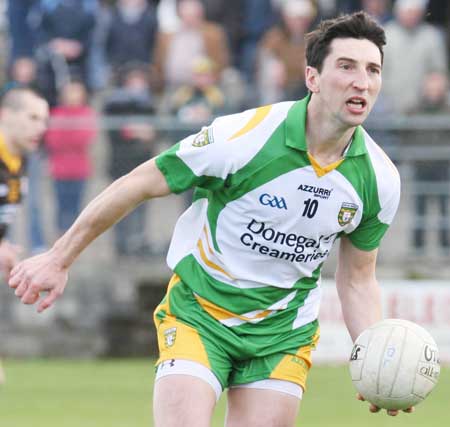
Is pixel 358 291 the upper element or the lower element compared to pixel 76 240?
lower

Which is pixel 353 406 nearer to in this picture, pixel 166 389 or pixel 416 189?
pixel 416 189

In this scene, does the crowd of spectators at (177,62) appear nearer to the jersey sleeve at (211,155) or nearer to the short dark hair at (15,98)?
the short dark hair at (15,98)

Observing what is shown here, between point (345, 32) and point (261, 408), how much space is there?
1729 mm

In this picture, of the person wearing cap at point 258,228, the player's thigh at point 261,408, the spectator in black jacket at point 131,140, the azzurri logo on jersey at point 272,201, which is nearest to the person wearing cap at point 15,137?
the spectator in black jacket at point 131,140

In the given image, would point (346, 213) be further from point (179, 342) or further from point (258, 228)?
point (179, 342)

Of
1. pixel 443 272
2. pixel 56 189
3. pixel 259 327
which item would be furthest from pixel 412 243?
pixel 259 327

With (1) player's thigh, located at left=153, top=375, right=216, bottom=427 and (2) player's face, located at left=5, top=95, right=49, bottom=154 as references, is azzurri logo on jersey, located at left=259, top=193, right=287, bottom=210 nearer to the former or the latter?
(1) player's thigh, located at left=153, top=375, right=216, bottom=427

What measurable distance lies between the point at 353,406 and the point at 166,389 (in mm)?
5542

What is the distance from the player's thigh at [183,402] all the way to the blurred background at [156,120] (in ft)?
23.0

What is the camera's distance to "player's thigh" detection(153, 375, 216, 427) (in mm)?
5664

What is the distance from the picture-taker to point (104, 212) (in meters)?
5.81

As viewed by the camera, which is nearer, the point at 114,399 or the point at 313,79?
the point at 313,79

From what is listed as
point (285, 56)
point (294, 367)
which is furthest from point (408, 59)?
point (294, 367)

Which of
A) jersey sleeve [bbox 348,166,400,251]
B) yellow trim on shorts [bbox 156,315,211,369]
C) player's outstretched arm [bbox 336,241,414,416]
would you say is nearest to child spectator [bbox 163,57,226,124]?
player's outstretched arm [bbox 336,241,414,416]
